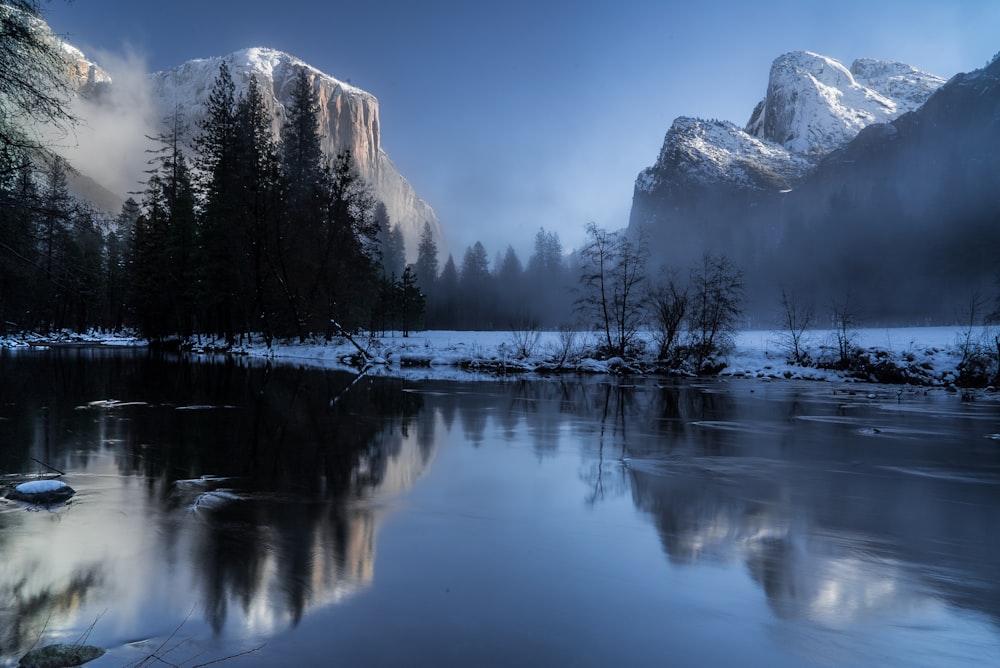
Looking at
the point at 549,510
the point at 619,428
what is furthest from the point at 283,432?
the point at 619,428

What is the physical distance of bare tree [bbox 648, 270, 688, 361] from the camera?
103 feet

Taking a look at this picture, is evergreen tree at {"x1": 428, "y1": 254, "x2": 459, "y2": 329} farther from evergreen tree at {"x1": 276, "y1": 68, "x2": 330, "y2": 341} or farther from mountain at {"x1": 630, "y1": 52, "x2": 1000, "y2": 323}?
evergreen tree at {"x1": 276, "y1": 68, "x2": 330, "y2": 341}

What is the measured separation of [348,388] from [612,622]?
16129 millimetres

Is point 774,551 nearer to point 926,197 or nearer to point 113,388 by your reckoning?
point 113,388

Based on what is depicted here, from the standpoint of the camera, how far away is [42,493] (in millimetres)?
5531

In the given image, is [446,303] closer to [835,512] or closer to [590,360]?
[590,360]

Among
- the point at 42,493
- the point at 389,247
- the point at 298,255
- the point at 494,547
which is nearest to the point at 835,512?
the point at 494,547

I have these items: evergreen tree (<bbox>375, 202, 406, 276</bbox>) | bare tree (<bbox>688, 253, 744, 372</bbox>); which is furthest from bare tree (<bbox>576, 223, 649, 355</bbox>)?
evergreen tree (<bbox>375, 202, 406, 276</bbox>)

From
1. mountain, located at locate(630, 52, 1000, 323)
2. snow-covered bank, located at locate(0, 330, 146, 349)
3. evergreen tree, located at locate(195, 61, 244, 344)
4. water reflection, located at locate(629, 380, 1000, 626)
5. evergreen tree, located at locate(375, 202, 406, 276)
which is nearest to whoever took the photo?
water reflection, located at locate(629, 380, 1000, 626)

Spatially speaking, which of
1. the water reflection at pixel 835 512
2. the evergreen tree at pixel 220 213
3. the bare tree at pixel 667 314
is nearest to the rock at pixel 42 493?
the water reflection at pixel 835 512

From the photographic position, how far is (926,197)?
10169 centimetres

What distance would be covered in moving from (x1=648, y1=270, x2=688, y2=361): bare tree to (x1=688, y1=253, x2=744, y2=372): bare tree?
770 millimetres

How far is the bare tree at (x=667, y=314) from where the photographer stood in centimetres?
3138

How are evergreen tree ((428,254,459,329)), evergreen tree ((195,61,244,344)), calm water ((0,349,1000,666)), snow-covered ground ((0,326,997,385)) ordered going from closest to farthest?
calm water ((0,349,1000,666)) → snow-covered ground ((0,326,997,385)) → evergreen tree ((195,61,244,344)) → evergreen tree ((428,254,459,329))
